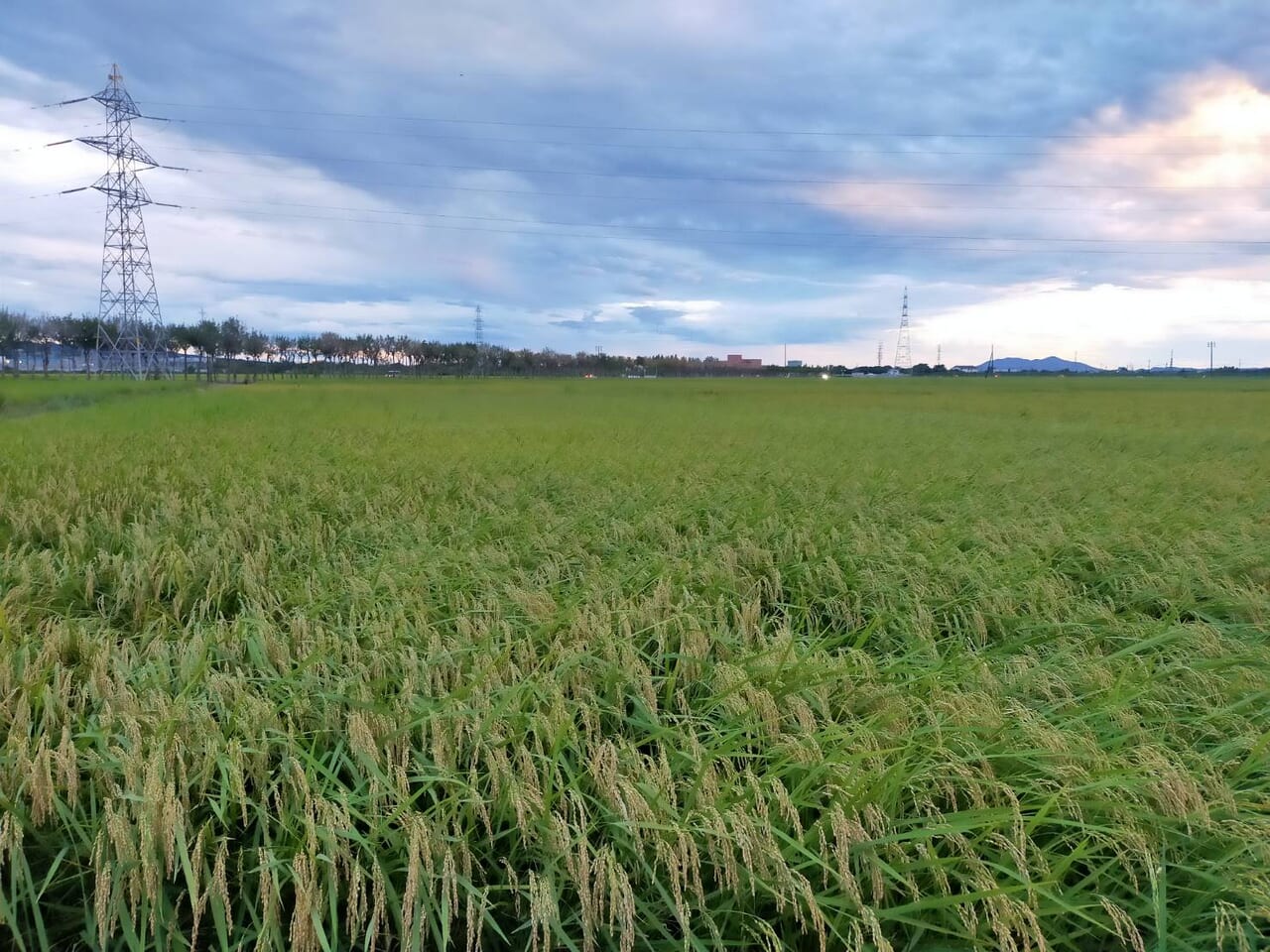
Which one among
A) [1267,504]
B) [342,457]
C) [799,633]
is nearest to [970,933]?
[799,633]

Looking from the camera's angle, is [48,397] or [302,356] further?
[302,356]

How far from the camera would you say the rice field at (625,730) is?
1.88 metres

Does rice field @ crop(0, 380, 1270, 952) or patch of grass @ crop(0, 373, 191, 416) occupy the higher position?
patch of grass @ crop(0, 373, 191, 416)

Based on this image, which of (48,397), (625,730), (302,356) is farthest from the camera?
(302,356)

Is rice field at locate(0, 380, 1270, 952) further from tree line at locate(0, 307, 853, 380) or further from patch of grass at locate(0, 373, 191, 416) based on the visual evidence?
tree line at locate(0, 307, 853, 380)

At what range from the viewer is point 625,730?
2.87 metres

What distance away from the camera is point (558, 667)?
304 centimetres

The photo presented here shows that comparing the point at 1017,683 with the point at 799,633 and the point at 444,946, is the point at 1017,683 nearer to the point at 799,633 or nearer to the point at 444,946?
the point at 799,633

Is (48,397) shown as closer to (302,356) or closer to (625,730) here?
(625,730)

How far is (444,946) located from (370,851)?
337mm

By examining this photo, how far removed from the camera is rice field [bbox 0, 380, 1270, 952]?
188 cm

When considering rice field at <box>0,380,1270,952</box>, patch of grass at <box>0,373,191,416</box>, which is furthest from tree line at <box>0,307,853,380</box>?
rice field at <box>0,380,1270,952</box>

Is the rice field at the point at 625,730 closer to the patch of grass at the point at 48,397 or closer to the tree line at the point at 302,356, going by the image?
the patch of grass at the point at 48,397

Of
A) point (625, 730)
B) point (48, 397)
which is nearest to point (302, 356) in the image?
point (48, 397)
